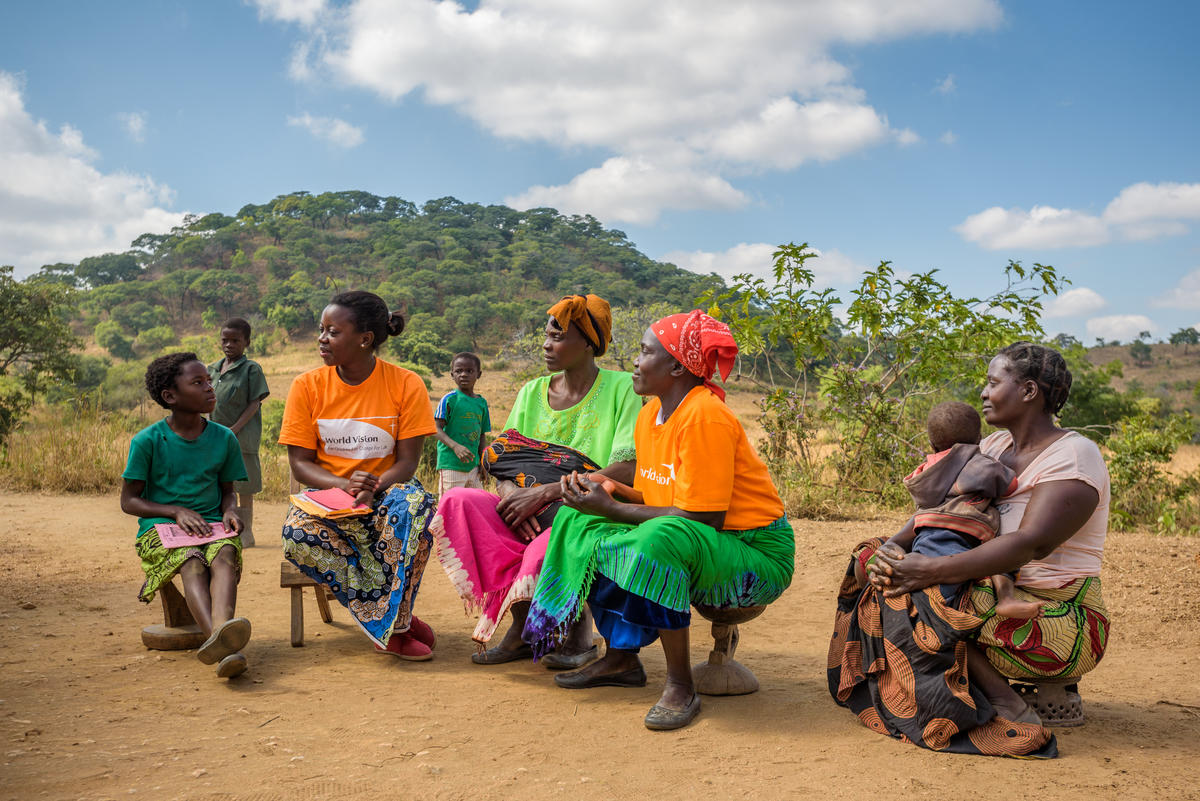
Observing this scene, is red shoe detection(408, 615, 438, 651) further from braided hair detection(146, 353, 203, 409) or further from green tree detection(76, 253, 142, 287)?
green tree detection(76, 253, 142, 287)

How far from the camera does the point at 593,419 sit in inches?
162

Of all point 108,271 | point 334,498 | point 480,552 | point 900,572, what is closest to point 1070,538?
point 900,572

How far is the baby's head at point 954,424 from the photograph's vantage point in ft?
11.4

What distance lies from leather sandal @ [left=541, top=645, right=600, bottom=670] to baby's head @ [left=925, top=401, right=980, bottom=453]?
1807 millimetres

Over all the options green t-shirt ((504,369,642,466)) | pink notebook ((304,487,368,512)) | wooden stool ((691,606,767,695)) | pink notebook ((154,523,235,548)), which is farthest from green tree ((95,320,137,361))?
wooden stool ((691,606,767,695))

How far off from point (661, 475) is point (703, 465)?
0.27 metres

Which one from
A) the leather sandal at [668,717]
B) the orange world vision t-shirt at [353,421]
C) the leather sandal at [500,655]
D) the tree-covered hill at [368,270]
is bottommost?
the leather sandal at [500,655]

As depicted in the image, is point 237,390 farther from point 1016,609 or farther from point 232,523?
point 1016,609

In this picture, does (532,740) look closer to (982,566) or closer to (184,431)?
(982,566)

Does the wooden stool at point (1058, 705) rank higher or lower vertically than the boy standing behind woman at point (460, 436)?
lower

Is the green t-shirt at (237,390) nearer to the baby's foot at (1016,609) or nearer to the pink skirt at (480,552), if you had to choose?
the pink skirt at (480,552)

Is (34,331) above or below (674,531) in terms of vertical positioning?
above

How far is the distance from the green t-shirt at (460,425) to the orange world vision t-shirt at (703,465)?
12.1ft

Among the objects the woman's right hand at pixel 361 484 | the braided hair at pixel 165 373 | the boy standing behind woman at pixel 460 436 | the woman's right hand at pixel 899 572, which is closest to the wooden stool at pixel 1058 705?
the woman's right hand at pixel 899 572
